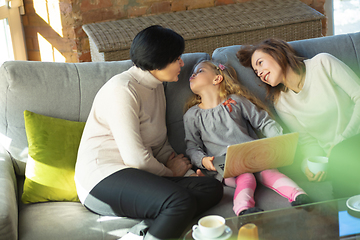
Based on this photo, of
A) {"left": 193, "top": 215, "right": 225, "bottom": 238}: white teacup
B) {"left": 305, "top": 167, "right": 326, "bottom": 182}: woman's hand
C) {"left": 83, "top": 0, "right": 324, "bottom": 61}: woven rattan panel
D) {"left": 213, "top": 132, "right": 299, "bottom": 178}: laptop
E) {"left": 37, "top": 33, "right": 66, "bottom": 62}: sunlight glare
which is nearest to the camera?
{"left": 193, "top": 215, "right": 225, "bottom": 238}: white teacup

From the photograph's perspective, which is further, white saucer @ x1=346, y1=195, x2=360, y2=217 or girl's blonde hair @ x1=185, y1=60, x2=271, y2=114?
girl's blonde hair @ x1=185, y1=60, x2=271, y2=114

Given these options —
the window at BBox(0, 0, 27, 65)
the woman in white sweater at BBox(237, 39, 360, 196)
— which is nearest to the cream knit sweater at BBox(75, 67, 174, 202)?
the woman in white sweater at BBox(237, 39, 360, 196)

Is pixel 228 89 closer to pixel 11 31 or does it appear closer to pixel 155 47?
pixel 155 47

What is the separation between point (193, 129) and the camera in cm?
169

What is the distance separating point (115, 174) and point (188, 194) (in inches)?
11.2

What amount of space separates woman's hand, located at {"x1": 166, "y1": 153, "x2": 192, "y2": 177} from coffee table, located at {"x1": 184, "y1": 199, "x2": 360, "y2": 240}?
51 cm

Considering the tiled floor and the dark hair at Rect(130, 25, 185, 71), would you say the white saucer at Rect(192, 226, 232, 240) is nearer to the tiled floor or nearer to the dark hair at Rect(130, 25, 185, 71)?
the dark hair at Rect(130, 25, 185, 71)

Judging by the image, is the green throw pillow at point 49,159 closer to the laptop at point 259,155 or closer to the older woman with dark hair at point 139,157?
the older woman with dark hair at point 139,157

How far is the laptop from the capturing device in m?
1.37

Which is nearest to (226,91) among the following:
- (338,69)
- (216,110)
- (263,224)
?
(216,110)

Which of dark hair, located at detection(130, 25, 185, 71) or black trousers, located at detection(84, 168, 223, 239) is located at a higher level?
dark hair, located at detection(130, 25, 185, 71)

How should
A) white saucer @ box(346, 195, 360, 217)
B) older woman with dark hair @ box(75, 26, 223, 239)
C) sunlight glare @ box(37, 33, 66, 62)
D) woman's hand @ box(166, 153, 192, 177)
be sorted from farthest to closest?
sunlight glare @ box(37, 33, 66, 62) → woman's hand @ box(166, 153, 192, 177) → older woman with dark hair @ box(75, 26, 223, 239) → white saucer @ box(346, 195, 360, 217)

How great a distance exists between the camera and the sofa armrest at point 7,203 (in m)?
1.17

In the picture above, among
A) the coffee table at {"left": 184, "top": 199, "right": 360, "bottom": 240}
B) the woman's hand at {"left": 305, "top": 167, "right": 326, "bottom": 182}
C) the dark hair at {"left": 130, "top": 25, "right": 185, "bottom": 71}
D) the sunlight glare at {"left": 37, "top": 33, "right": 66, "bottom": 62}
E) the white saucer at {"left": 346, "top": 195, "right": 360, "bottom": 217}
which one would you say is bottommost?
the woman's hand at {"left": 305, "top": 167, "right": 326, "bottom": 182}
